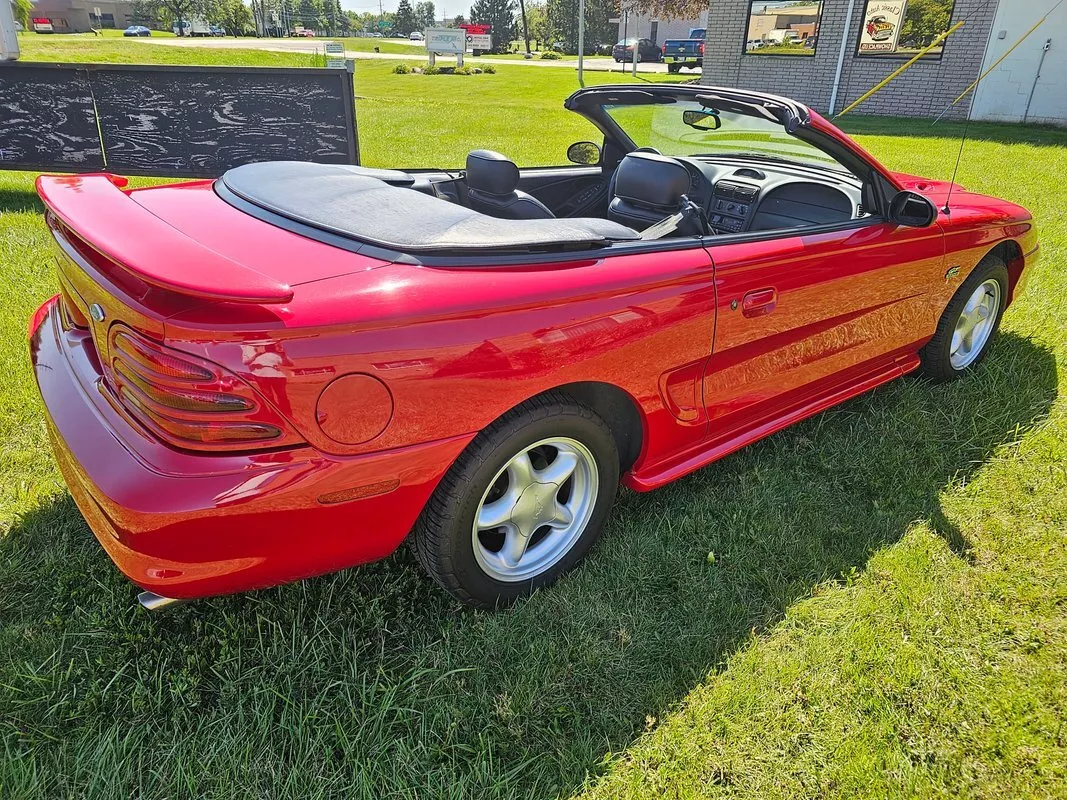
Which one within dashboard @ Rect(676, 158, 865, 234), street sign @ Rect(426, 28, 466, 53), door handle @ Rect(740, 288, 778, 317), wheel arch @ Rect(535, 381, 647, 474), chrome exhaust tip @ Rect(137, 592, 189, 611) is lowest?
chrome exhaust tip @ Rect(137, 592, 189, 611)

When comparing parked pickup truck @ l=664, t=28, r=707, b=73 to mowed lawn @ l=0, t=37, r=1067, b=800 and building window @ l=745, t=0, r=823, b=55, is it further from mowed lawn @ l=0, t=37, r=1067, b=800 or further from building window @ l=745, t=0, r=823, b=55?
mowed lawn @ l=0, t=37, r=1067, b=800

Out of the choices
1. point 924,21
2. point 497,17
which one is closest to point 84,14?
point 497,17

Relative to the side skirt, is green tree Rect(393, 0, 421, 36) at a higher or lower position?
higher

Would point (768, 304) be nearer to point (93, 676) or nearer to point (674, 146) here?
point (674, 146)

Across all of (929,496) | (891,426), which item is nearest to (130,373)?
(929,496)

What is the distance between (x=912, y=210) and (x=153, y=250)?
266 centimetres

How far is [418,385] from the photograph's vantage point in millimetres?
1687

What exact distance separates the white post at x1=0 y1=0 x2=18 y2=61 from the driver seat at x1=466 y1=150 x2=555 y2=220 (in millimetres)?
6648

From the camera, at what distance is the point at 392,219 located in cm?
200

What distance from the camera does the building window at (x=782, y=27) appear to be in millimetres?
15844

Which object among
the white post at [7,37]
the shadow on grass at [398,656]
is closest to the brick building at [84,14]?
the white post at [7,37]

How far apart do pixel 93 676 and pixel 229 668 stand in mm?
347

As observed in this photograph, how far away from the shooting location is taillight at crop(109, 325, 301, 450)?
1521 millimetres

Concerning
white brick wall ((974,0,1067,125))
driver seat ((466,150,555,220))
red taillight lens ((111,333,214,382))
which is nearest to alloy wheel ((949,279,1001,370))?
driver seat ((466,150,555,220))
